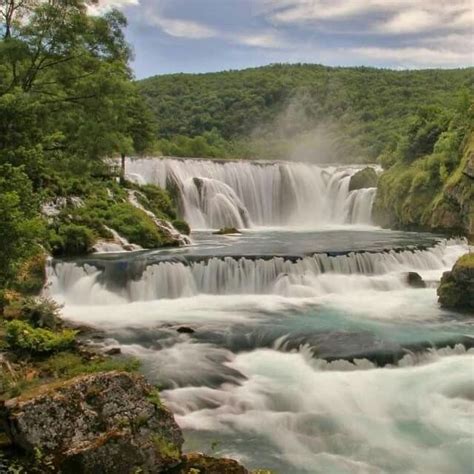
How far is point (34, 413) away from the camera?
7254 millimetres

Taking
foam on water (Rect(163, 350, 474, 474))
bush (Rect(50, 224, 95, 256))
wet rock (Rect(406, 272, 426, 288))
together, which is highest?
bush (Rect(50, 224, 95, 256))

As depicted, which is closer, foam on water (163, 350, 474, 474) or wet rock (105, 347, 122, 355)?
foam on water (163, 350, 474, 474)

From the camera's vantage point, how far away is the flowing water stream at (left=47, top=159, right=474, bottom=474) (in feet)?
32.4

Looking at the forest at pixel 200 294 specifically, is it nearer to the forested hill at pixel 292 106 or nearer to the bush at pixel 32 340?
the bush at pixel 32 340

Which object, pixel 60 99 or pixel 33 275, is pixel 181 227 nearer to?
pixel 60 99

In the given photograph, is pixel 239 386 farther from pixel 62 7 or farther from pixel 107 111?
pixel 62 7

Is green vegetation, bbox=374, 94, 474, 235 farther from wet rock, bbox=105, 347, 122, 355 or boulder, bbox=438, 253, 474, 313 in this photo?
wet rock, bbox=105, 347, 122, 355

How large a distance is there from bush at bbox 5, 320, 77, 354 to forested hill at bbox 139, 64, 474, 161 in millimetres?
65927

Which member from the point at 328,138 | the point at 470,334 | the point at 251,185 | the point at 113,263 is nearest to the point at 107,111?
the point at 113,263

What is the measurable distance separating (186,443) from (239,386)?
102 inches

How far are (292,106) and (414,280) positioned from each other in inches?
3098

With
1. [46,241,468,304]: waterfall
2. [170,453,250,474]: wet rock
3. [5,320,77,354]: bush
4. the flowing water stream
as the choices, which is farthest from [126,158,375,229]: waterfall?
[170,453,250,474]: wet rock

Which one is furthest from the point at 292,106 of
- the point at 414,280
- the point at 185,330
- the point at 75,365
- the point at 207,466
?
the point at 207,466

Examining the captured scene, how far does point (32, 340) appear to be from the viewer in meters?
11.7
